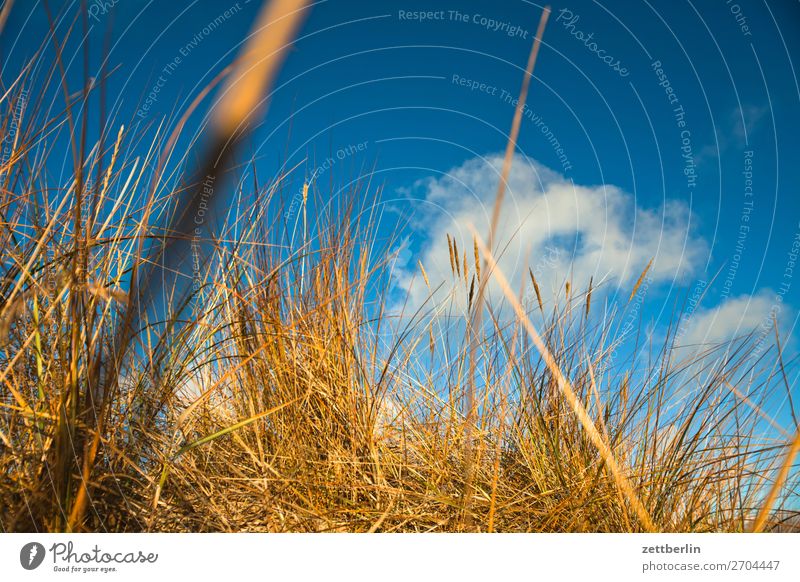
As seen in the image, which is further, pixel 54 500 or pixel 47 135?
pixel 47 135

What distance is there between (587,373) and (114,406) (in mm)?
1295

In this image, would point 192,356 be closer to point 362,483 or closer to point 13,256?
point 13,256

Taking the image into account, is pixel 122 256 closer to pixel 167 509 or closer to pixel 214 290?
pixel 214 290

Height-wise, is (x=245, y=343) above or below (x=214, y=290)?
below

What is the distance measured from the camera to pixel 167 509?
117 centimetres
